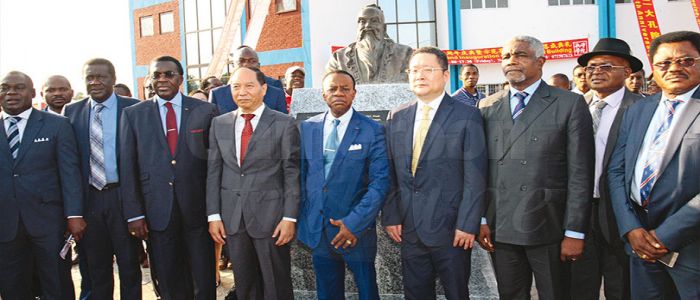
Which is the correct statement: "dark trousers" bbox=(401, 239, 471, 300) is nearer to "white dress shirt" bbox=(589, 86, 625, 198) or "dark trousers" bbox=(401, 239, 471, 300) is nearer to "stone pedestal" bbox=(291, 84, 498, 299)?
"stone pedestal" bbox=(291, 84, 498, 299)

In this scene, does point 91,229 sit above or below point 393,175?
below

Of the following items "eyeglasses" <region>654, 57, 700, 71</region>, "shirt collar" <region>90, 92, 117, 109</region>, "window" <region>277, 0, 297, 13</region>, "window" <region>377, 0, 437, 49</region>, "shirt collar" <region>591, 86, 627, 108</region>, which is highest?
"window" <region>277, 0, 297, 13</region>

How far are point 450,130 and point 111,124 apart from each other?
2578 millimetres

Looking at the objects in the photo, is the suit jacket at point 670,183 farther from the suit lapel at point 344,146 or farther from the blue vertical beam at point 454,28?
the blue vertical beam at point 454,28

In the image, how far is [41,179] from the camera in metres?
3.65

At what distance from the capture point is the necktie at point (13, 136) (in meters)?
3.66

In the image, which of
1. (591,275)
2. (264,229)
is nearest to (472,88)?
(591,275)

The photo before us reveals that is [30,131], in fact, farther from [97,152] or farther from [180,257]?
[180,257]

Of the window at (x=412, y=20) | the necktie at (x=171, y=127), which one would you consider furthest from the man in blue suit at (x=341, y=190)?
the window at (x=412, y=20)

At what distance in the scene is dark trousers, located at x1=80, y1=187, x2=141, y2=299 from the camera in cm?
381

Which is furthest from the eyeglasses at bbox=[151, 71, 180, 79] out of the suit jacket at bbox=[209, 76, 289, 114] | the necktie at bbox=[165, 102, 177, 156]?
the suit jacket at bbox=[209, 76, 289, 114]

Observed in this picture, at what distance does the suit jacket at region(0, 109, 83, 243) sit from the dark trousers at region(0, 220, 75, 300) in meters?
0.05

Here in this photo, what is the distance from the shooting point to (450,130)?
3164mm

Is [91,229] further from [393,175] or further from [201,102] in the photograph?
[393,175]
